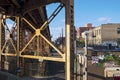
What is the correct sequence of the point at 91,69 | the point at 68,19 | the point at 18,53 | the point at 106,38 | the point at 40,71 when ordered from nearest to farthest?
the point at 68,19, the point at 18,53, the point at 91,69, the point at 40,71, the point at 106,38

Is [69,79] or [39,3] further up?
[39,3]

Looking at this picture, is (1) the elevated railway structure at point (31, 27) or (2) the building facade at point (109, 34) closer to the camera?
(1) the elevated railway structure at point (31, 27)

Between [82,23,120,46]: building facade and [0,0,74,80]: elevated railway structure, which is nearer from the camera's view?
[0,0,74,80]: elevated railway structure

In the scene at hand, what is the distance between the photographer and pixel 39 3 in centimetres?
2191

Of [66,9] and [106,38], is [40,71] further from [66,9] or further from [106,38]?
[106,38]

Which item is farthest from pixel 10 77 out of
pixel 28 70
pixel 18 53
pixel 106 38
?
pixel 106 38

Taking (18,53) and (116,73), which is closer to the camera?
(18,53)

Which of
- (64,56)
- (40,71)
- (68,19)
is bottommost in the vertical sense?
(40,71)

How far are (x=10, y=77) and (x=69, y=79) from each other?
25.7 ft

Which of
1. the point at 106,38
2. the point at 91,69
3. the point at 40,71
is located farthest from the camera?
the point at 106,38

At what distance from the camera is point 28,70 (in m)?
37.8

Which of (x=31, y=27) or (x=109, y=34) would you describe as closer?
(x=31, y=27)

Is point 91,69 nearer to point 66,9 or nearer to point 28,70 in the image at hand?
point 28,70

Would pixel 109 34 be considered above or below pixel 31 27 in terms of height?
above
